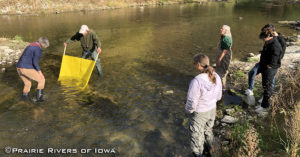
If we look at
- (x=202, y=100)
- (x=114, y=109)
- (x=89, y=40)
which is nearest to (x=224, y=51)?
(x=202, y=100)

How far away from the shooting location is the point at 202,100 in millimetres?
4020

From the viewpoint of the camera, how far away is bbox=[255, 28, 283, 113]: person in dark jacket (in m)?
5.56

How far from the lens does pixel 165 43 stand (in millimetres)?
17062

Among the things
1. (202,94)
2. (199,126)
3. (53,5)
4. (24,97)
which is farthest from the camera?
(53,5)

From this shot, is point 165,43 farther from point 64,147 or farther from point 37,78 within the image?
point 64,147

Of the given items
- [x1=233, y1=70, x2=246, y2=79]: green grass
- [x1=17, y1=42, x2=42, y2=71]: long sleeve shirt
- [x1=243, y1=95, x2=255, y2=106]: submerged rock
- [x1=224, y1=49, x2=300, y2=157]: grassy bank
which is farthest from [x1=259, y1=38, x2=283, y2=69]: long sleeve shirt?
[x1=17, y1=42, x2=42, y2=71]: long sleeve shirt

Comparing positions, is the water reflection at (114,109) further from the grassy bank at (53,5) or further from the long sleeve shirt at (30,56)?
the grassy bank at (53,5)

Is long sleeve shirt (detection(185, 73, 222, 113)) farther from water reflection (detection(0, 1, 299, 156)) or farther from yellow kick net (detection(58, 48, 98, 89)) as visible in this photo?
yellow kick net (detection(58, 48, 98, 89))

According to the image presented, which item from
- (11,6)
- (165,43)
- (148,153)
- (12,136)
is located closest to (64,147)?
(12,136)

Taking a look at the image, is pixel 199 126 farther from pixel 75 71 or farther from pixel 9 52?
pixel 9 52

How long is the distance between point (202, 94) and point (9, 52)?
49.6ft

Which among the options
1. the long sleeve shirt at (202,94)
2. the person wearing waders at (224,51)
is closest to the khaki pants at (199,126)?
the long sleeve shirt at (202,94)

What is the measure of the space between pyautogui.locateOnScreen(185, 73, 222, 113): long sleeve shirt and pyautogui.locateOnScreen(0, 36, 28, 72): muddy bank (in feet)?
37.1

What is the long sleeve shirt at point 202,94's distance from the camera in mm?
3838
